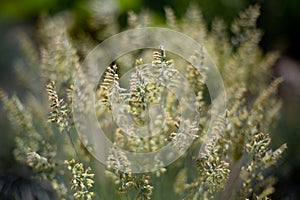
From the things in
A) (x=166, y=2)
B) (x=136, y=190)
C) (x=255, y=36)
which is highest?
(x=166, y=2)

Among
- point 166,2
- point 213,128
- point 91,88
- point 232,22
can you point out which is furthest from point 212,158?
point 166,2

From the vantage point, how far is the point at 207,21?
2.83 m

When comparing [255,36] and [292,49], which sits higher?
[292,49]

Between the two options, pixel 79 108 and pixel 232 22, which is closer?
pixel 79 108

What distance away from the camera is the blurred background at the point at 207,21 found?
2334 millimetres

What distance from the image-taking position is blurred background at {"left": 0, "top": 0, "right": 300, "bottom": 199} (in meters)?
2.33

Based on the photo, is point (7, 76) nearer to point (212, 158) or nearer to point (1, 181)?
point (1, 181)

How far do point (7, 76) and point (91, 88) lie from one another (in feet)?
5.48

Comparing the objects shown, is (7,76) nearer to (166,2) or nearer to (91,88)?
(166,2)

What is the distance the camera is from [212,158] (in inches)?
44.7

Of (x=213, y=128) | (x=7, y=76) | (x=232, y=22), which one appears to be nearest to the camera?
(x=213, y=128)

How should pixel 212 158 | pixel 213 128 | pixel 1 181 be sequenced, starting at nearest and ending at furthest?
pixel 212 158, pixel 213 128, pixel 1 181

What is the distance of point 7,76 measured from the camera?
118 inches

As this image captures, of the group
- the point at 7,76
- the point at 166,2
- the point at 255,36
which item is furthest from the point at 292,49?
the point at 7,76
